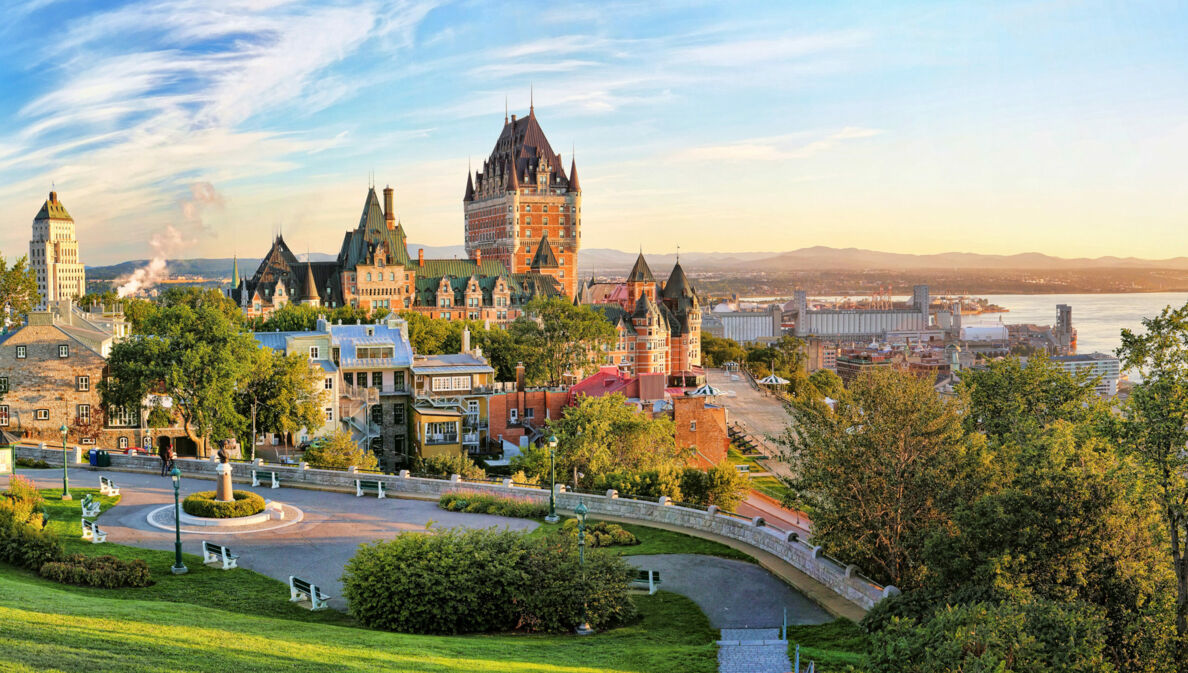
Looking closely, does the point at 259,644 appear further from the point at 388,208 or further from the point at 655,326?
the point at 388,208

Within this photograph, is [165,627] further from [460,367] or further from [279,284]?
[279,284]

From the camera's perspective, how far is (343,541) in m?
26.4

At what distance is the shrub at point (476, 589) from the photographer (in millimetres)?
19031

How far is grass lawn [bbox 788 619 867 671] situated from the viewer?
16.6 meters

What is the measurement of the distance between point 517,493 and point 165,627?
16785 millimetres

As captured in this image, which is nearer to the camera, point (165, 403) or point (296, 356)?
point (296, 356)

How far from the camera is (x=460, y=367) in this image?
187 ft

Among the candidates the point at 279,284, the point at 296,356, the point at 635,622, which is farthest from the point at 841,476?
the point at 279,284

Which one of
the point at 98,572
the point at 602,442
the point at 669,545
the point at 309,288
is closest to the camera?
the point at 98,572

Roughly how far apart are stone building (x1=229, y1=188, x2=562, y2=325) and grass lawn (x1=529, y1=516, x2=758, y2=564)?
97.3 metres

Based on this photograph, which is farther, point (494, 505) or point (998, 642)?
point (494, 505)

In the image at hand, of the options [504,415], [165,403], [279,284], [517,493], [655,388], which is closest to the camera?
[517,493]

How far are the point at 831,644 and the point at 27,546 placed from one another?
723 inches

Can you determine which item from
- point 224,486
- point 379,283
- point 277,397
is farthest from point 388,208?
point 224,486
